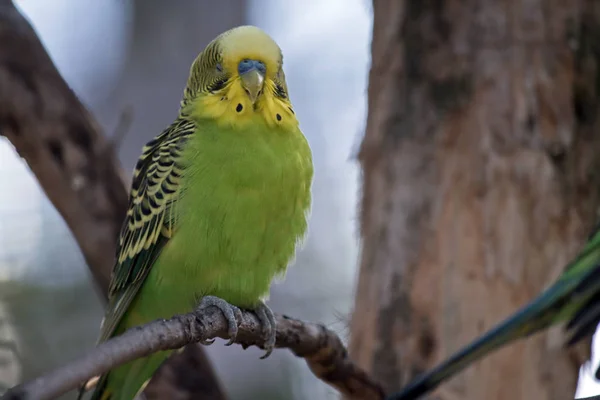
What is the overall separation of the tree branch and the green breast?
154 mm

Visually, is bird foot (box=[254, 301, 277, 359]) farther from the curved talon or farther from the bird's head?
the bird's head

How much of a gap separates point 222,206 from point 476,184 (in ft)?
3.69

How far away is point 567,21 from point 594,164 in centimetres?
58

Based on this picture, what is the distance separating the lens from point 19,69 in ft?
10.3

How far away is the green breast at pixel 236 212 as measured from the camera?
2.62 m

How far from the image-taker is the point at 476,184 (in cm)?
326

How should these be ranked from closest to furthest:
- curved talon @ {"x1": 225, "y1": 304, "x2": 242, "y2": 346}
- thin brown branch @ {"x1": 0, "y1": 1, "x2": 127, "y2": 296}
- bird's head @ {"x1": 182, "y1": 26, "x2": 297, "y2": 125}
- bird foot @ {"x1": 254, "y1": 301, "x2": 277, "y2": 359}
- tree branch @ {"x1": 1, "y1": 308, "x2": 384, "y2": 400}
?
tree branch @ {"x1": 1, "y1": 308, "x2": 384, "y2": 400}
curved talon @ {"x1": 225, "y1": 304, "x2": 242, "y2": 346}
bird foot @ {"x1": 254, "y1": 301, "x2": 277, "y2": 359}
bird's head @ {"x1": 182, "y1": 26, "x2": 297, "y2": 125}
thin brown branch @ {"x1": 0, "y1": 1, "x2": 127, "y2": 296}

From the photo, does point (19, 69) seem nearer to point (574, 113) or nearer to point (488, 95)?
point (488, 95)

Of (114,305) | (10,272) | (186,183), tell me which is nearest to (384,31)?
(186,183)

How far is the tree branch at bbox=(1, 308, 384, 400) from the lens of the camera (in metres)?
1.50

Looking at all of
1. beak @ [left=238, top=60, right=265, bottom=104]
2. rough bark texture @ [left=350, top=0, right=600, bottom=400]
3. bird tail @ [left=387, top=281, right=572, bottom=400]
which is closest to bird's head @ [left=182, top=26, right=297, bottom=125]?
beak @ [left=238, top=60, right=265, bottom=104]

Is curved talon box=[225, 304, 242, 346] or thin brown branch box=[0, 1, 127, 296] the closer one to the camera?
curved talon box=[225, 304, 242, 346]

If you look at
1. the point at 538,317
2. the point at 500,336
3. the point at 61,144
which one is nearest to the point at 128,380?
the point at 61,144

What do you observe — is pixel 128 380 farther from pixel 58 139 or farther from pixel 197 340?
pixel 58 139
